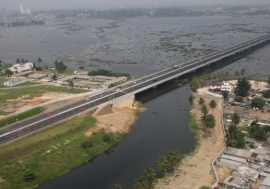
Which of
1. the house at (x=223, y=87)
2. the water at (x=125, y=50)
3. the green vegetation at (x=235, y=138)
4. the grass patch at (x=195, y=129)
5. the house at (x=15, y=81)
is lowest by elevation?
the grass patch at (x=195, y=129)

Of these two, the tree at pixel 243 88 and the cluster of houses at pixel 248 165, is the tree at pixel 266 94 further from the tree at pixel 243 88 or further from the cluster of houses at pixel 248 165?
the cluster of houses at pixel 248 165

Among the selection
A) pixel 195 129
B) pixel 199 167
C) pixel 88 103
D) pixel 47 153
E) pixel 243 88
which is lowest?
pixel 199 167

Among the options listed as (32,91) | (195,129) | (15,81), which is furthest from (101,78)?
(195,129)

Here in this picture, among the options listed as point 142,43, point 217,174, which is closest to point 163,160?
point 217,174

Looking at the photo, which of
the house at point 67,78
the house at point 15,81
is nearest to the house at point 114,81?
the house at point 67,78

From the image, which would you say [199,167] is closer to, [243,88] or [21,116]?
[243,88]
